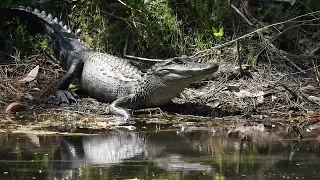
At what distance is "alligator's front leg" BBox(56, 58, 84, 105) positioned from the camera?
699cm

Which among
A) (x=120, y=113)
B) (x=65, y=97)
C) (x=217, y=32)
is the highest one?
(x=217, y=32)

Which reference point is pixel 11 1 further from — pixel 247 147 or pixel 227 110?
pixel 247 147

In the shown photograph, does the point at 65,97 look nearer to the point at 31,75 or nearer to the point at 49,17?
the point at 31,75

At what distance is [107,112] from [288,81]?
1.97 meters

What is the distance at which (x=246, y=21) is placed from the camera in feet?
26.5

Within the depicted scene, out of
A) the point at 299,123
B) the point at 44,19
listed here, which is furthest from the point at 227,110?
the point at 44,19

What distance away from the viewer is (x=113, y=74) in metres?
7.19

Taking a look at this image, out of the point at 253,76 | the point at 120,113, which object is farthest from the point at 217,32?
the point at 120,113

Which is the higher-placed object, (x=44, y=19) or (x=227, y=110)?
(x=44, y=19)

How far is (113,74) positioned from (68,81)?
1.82ft

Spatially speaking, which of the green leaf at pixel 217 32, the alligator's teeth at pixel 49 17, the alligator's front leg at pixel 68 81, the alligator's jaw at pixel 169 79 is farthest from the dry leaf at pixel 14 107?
the green leaf at pixel 217 32

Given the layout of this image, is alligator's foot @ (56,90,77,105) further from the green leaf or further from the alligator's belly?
the green leaf

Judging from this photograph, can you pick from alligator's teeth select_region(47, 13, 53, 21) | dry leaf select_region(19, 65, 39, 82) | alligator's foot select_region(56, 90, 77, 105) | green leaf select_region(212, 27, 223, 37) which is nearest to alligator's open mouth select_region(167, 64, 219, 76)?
alligator's foot select_region(56, 90, 77, 105)

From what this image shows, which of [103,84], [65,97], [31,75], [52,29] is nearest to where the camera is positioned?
[65,97]
